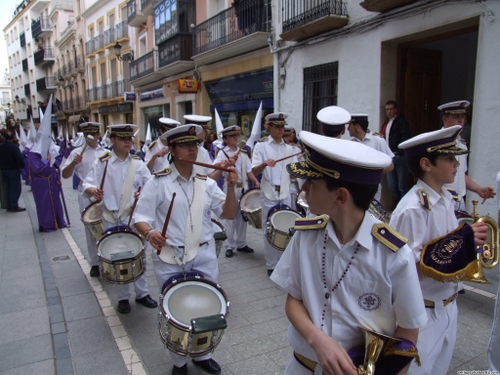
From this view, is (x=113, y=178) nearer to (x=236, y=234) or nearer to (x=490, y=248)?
(x=236, y=234)

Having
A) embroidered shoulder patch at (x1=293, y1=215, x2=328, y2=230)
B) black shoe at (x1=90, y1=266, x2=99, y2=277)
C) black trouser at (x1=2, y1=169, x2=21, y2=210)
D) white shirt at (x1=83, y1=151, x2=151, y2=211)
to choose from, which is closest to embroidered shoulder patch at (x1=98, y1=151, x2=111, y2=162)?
white shirt at (x1=83, y1=151, x2=151, y2=211)

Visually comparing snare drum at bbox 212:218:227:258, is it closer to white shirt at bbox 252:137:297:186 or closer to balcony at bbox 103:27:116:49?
white shirt at bbox 252:137:297:186

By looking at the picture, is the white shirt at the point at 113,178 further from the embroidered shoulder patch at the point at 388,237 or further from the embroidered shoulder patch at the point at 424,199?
the embroidered shoulder patch at the point at 388,237

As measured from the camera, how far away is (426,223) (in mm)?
2574

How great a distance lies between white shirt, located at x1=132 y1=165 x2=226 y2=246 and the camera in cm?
352

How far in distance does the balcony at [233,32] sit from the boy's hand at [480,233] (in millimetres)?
11503

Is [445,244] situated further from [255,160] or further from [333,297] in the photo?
[255,160]

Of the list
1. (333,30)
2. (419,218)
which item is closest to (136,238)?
(419,218)

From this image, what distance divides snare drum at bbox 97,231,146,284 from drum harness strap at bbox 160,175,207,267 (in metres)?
0.81

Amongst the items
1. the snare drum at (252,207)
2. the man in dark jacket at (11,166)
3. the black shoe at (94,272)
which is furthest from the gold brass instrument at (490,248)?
the man in dark jacket at (11,166)

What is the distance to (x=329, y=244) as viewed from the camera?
1836 millimetres

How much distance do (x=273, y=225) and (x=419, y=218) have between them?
2.91 meters

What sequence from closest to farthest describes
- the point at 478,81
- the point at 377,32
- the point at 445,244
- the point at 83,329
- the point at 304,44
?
the point at 445,244 → the point at 83,329 → the point at 478,81 → the point at 377,32 → the point at 304,44

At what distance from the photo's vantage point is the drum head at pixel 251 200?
6.55m
